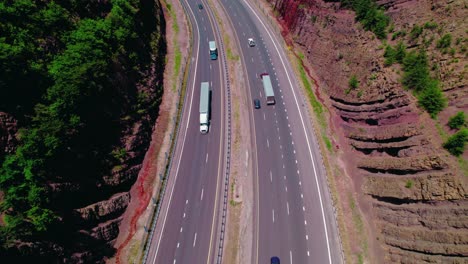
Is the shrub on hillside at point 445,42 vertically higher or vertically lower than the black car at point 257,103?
higher

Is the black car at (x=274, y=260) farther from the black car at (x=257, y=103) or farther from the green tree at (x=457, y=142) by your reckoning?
the black car at (x=257, y=103)

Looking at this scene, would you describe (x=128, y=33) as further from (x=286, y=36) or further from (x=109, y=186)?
(x=286, y=36)

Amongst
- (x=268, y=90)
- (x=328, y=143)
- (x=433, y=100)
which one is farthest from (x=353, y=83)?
(x=268, y=90)

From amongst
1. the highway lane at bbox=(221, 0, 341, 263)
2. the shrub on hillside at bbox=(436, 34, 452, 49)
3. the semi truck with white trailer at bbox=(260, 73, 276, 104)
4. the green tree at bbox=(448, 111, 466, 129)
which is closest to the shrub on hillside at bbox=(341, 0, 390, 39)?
the shrub on hillside at bbox=(436, 34, 452, 49)

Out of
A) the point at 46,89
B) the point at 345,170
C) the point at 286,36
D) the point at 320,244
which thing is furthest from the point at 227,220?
the point at 286,36

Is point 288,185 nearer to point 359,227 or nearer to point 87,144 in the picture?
point 359,227

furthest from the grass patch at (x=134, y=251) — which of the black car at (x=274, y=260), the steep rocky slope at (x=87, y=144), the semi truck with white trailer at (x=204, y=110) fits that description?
the semi truck with white trailer at (x=204, y=110)
